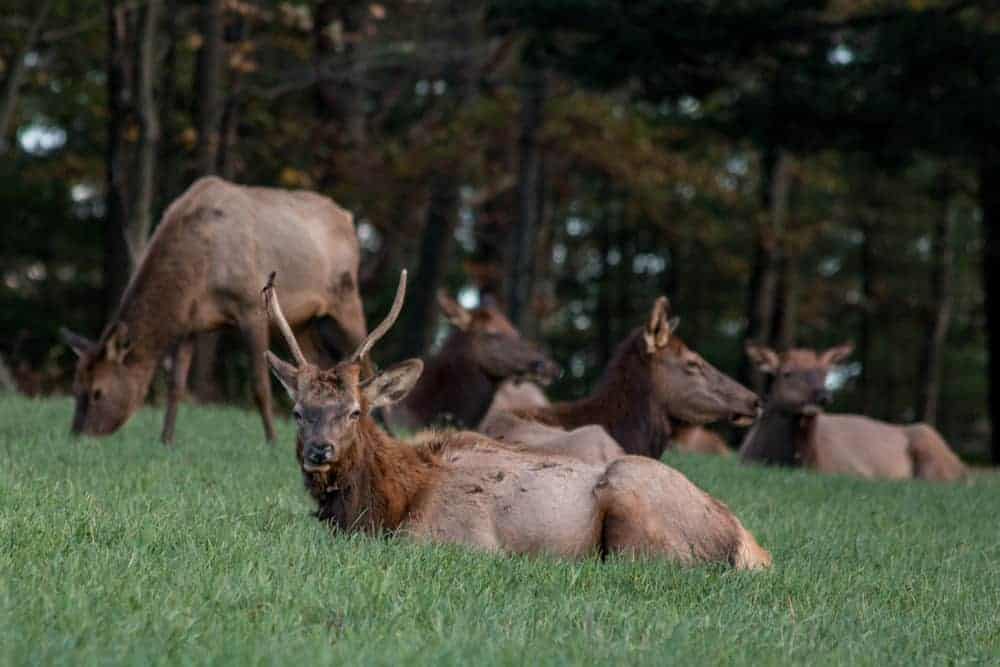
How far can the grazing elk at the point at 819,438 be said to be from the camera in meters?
16.1

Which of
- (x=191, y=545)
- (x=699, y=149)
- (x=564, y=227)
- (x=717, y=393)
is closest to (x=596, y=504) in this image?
(x=191, y=545)

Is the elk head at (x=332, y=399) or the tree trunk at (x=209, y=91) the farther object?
the tree trunk at (x=209, y=91)

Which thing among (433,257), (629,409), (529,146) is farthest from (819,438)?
(433,257)

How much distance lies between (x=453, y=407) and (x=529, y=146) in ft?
26.2

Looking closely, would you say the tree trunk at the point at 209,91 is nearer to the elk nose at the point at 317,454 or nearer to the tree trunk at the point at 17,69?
the tree trunk at the point at 17,69

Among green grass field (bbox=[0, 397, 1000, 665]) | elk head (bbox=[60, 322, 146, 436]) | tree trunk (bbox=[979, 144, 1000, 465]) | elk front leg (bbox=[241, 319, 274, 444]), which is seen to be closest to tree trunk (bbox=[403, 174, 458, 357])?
tree trunk (bbox=[979, 144, 1000, 465])

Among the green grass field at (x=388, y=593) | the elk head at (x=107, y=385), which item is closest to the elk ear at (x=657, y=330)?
the green grass field at (x=388, y=593)

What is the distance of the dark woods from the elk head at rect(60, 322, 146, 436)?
19.6 feet

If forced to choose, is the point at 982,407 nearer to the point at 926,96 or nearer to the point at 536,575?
the point at 926,96

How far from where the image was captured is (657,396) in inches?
491

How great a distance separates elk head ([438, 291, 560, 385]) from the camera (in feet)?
53.2

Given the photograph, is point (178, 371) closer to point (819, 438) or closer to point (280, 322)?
point (280, 322)

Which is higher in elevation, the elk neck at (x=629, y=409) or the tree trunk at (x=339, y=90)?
the tree trunk at (x=339, y=90)

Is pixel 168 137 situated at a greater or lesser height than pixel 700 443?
greater
